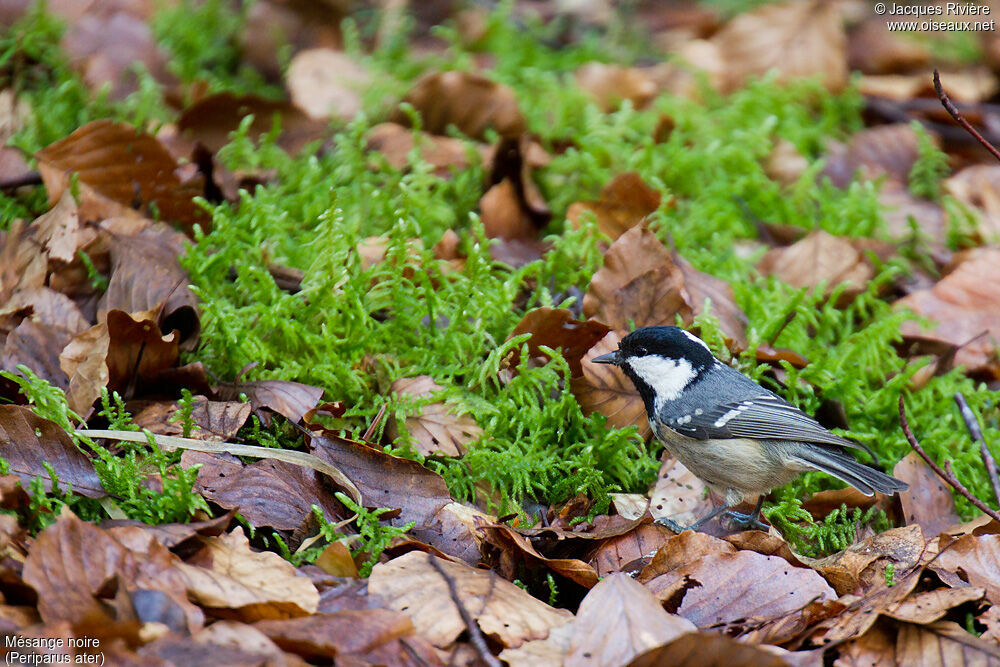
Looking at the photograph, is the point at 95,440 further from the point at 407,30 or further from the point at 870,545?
the point at 407,30

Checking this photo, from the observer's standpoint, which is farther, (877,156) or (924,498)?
(877,156)

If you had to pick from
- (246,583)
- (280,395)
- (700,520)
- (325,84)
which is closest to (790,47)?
(325,84)

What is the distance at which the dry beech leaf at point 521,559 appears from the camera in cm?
224

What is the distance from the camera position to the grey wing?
9.30 feet

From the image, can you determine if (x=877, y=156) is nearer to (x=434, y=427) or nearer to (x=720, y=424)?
(x=720, y=424)

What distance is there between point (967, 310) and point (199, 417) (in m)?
2.89

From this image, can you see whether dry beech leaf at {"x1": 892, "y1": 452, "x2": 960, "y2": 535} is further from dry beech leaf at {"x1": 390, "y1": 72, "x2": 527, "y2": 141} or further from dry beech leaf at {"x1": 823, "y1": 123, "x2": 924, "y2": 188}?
dry beech leaf at {"x1": 390, "y1": 72, "x2": 527, "y2": 141}

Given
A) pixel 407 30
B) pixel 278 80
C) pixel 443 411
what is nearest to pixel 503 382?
pixel 443 411

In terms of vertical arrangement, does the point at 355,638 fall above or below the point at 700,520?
above

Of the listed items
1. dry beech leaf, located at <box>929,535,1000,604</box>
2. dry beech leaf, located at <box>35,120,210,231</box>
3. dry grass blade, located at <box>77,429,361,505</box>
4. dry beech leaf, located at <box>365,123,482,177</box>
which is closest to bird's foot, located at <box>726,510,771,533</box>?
dry beech leaf, located at <box>929,535,1000,604</box>

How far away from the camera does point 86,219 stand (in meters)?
3.12

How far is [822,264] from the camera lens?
3.64 m

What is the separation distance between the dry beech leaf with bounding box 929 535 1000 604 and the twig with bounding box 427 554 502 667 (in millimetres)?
1246

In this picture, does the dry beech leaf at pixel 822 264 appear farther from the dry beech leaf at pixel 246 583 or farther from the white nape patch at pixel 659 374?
the dry beech leaf at pixel 246 583
